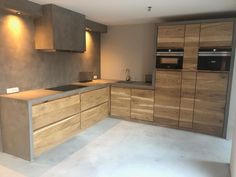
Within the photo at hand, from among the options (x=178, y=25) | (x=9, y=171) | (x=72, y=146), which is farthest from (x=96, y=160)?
(x=178, y=25)

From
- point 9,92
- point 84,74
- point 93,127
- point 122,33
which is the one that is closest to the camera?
point 9,92

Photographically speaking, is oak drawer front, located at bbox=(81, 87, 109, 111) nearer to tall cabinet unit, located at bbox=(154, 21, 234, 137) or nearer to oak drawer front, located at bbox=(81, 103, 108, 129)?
oak drawer front, located at bbox=(81, 103, 108, 129)

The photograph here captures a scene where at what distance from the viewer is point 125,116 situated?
437 cm

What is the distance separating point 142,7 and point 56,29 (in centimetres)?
145

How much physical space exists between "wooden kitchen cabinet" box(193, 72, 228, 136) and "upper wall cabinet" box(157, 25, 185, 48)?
74 centimetres

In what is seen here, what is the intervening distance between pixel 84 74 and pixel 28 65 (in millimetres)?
1449

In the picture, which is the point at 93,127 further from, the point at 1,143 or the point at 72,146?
the point at 1,143

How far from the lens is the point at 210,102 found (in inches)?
139

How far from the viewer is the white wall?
4484 millimetres

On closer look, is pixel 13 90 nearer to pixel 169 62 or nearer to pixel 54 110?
pixel 54 110

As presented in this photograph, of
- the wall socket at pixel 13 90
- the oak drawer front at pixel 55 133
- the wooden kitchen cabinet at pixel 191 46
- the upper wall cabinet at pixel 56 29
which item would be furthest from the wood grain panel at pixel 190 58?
the wall socket at pixel 13 90

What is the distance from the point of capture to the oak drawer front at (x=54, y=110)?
8.52ft

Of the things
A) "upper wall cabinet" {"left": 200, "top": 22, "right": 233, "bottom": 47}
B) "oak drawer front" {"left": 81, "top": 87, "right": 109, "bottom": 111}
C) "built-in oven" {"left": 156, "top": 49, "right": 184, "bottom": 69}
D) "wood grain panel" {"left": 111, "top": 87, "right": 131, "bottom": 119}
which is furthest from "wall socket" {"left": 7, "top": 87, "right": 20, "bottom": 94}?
"upper wall cabinet" {"left": 200, "top": 22, "right": 233, "bottom": 47}

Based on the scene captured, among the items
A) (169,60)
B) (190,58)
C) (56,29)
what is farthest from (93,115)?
(190,58)
